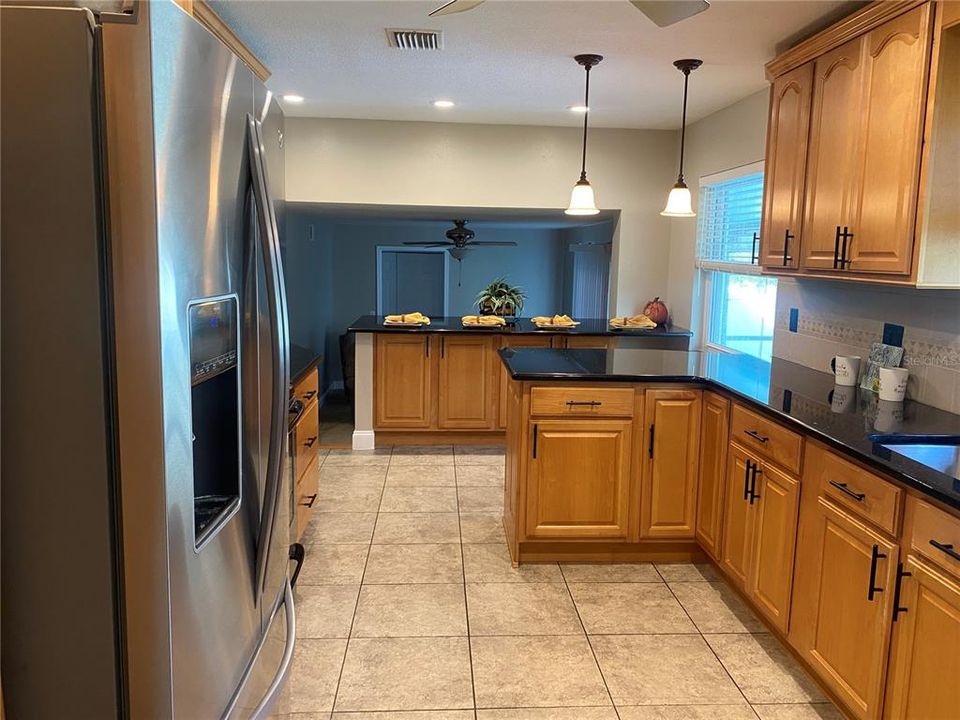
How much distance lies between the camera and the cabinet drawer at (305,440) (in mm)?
3024

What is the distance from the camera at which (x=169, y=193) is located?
0.97 meters

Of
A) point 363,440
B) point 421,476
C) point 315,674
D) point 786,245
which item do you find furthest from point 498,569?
point 363,440

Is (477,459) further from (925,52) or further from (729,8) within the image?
(925,52)

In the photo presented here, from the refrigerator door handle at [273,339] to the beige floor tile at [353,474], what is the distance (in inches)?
127

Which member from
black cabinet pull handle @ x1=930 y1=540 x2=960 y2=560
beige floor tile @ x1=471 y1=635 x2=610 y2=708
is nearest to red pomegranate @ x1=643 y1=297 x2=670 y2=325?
beige floor tile @ x1=471 y1=635 x2=610 y2=708

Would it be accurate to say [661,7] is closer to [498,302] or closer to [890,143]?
[890,143]

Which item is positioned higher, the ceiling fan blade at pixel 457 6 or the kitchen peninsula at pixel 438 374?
the ceiling fan blade at pixel 457 6

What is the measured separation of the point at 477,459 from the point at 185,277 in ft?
14.0

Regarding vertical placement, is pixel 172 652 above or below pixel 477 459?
above

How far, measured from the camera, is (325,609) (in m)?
2.91

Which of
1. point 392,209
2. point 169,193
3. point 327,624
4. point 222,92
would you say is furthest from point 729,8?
point 392,209

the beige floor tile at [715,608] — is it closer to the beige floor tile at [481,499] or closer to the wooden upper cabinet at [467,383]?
the beige floor tile at [481,499]

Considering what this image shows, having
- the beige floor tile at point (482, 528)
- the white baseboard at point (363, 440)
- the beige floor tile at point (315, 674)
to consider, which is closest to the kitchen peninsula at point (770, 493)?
the beige floor tile at point (482, 528)

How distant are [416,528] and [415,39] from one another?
2402 millimetres
